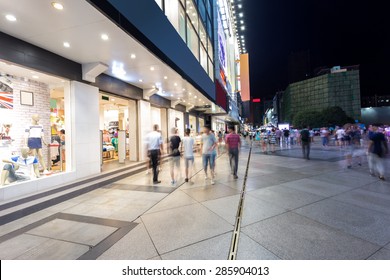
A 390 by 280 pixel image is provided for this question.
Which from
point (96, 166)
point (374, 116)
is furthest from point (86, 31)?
point (374, 116)

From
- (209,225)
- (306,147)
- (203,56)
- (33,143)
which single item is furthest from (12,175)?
(203,56)

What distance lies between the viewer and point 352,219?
3.71 metres

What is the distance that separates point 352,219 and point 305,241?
4.94 ft

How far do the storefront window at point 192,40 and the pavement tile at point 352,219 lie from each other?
1264 cm

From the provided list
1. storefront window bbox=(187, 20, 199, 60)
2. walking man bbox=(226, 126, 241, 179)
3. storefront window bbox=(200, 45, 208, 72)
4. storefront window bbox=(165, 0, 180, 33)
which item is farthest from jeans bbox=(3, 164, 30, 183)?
storefront window bbox=(200, 45, 208, 72)

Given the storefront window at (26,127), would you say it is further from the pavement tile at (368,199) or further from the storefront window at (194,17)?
A: the storefront window at (194,17)

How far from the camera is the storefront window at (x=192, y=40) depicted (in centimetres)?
1359

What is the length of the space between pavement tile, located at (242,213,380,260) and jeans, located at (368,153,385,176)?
513 cm

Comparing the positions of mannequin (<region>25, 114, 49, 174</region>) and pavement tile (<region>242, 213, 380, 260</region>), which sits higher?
mannequin (<region>25, 114, 49, 174</region>)

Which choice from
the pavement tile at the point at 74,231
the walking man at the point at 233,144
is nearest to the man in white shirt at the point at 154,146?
the walking man at the point at 233,144

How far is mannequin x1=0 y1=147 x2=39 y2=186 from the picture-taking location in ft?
16.1

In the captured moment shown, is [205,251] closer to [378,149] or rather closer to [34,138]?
[34,138]

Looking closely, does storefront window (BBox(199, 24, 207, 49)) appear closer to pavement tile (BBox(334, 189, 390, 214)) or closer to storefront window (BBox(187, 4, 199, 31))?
storefront window (BBox(187, 4, 199, 31))
